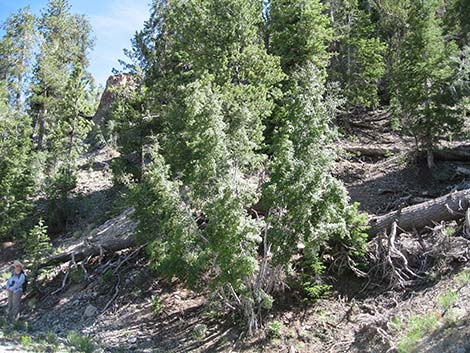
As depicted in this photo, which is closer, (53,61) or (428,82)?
(428,82)

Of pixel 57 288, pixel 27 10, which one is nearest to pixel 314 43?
pixel 57 288

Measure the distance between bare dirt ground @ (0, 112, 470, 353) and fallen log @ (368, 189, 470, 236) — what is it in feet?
4.78

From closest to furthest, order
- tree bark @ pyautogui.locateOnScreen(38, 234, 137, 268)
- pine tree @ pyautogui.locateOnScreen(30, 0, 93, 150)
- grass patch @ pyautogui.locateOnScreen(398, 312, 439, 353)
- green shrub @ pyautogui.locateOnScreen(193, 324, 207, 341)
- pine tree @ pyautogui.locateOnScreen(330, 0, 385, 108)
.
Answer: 1. grass patch @ pyautogui.locateOnScreen(398, 312, 439, 353)
2. green shrub @ pyautogui.locateOnScreen(193, 324, 207, 341)
3. tree bark @ pyautogui.locateOnScreen(38, 234, 137, 268)
4. pine tree @ pyautogui.locateOnScreen(330, 0, 385, 108)
5. pine tree @ pyautogui.locateOnScreen(30, 0, 93, 150)

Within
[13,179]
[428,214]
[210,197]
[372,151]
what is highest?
[13,179]

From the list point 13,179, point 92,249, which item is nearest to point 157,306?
point 92,249

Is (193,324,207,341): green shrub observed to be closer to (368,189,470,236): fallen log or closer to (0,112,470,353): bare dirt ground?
(0,112,470,353): bare dirt ground

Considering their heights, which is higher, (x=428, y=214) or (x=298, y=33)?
(x=298, y=33)

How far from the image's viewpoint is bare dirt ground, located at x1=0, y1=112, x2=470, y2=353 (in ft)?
27.4

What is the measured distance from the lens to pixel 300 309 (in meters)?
10.4

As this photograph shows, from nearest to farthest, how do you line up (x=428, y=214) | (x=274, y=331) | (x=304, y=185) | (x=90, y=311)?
(x=304, y=185) < (x=274, y=331) < (x=428, y=214) < (x=90, y=311)

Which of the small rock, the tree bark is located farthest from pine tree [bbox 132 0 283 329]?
the tree bark

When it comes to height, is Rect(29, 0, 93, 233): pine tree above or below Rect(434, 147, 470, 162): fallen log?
above

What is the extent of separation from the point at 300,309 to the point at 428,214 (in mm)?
3805

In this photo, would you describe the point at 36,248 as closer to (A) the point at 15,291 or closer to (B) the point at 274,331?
(A) the point at 15,291
